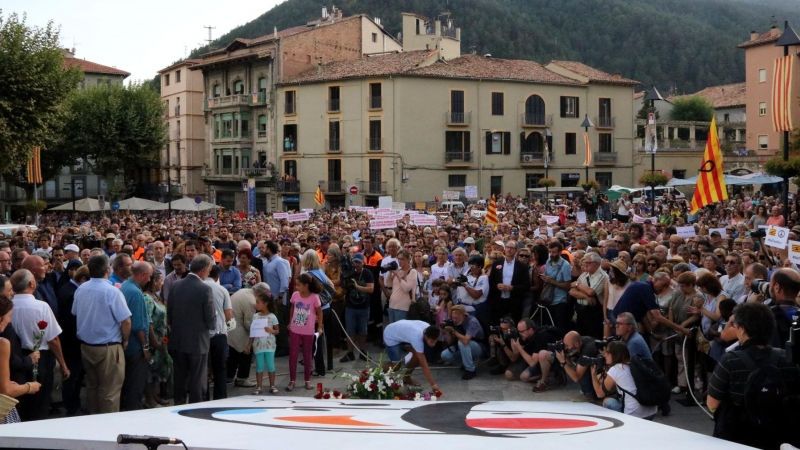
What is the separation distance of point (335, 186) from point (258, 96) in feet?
30.4

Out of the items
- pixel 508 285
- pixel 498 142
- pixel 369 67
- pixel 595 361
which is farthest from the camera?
pixel 498 142

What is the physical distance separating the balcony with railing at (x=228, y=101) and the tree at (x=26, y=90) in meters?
29.9

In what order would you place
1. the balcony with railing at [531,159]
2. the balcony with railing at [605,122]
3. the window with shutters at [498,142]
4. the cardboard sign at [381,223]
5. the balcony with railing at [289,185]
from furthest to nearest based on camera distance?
1. the balcony with railing at [605,122]
2. the balcony with railing at [289,185]
3. the balcony with railing at [531,159]
4. the window with shutters at [498,142]
5. the cardboard sign at [381,223]

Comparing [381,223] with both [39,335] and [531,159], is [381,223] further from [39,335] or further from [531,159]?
[531,159]

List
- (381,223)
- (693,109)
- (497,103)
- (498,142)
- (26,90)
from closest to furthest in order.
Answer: (381,223) < (26,90) < (498,142) < (497,103) < (693,109)

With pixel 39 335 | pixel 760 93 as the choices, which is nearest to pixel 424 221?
pixel 39 335

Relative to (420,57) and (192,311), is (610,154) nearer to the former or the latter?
(420,57)

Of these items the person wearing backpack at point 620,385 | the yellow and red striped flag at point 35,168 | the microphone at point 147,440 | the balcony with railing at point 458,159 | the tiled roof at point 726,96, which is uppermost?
the tiled roof at point 726,96

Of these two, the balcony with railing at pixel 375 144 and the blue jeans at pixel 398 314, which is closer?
the blue jeans at pixel 398 314

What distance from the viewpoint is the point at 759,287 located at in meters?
7.93

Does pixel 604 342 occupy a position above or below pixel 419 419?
below

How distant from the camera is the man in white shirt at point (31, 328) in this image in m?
7.23

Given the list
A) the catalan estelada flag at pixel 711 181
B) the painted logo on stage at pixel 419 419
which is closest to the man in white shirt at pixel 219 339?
the painted logo on stage at pixel 419 419

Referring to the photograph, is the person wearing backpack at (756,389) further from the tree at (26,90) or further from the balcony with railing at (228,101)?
the balcony with railing at (228,101)
